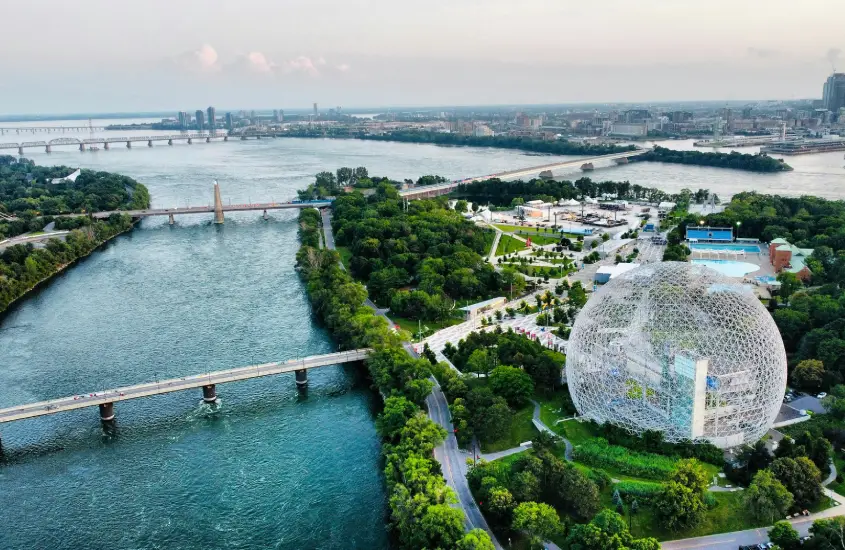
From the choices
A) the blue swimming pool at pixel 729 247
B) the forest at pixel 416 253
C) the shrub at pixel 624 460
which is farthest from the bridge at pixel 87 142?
the shrub at pixel 624 460

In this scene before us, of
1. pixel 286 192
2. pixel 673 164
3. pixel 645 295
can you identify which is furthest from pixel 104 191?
pixel 673 164

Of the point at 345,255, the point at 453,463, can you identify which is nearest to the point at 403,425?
the point at 453,463

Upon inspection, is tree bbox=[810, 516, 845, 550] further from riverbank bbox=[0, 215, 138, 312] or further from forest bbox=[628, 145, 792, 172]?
forest bbox=[628, 145, 792, 172]

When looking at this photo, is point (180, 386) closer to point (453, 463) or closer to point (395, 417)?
point (395, 417)

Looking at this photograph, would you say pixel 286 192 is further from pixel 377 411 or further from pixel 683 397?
pixel 683 397

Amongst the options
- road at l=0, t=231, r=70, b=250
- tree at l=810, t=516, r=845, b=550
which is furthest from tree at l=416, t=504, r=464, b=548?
road at l=0, t=231, r=70, b=250

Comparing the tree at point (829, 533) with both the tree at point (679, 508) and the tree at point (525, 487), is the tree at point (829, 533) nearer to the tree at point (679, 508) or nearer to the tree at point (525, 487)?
the tree at point (679, 508)
